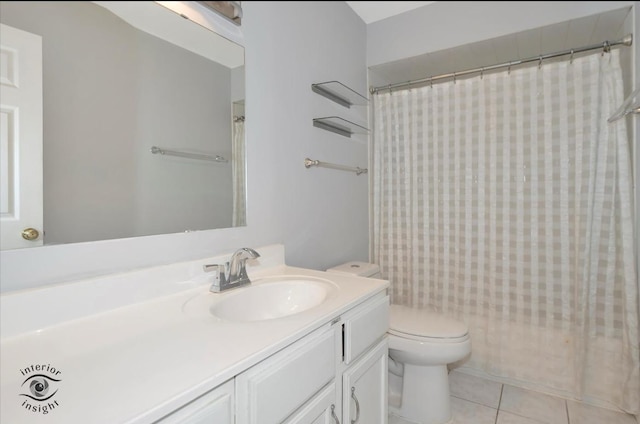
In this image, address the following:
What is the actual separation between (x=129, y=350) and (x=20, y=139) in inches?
20.6

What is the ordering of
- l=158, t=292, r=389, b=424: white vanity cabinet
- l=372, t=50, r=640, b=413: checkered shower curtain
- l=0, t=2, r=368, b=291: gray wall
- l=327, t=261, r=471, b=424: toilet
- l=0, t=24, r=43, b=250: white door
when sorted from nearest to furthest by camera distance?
1. l=158, t=292, r=389, b=424: white vanity cabinet
2. l=0, t=24, r=43, b=250: white door
3. l=0, t=2, r=368, b=291: gray wall
4. l=327, t=261, r=471, b=424: toilet
5. l=372, t=50, r=640, b=413: checkered shower curtain

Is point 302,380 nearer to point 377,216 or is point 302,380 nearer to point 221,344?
point 221,344

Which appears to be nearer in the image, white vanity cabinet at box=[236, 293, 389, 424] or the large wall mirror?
white vanity cabinet at box=[236, 293, 389, 424]

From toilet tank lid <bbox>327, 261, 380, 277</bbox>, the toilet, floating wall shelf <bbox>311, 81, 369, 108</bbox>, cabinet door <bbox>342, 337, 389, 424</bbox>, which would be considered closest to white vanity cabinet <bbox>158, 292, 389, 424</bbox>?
cabinet door <bbox>342, 337, 389, 424</bbox>

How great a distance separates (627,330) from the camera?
59.4 inches

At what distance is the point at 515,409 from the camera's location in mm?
1592

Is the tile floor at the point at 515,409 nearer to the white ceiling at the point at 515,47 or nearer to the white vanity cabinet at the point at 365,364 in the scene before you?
the white vanity cabinet at the point at 365,364

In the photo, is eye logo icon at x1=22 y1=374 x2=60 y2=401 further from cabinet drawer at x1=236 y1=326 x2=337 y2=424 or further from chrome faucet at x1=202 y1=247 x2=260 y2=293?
chrome faucet at x1=202 y1=247 x2=260 y2=293

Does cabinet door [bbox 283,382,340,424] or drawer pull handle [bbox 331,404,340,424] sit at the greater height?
cabinet door [bbox 283,382,340,424]

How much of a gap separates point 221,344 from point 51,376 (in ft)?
0.90

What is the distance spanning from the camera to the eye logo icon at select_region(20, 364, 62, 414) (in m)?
0.46

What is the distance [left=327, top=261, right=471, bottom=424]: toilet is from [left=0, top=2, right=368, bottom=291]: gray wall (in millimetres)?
364

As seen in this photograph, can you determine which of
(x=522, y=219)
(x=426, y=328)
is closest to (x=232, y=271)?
(x=426, y=328)

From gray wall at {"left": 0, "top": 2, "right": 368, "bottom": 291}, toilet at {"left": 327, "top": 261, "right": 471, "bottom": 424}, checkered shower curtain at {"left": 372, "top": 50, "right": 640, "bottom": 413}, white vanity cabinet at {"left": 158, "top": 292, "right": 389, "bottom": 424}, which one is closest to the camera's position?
white vanity cabinet at {"left": 158, "top": 292, "right": 389, "bottom": 424}
